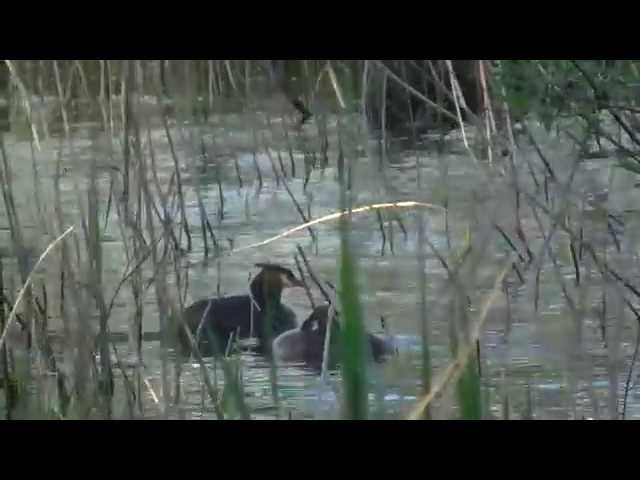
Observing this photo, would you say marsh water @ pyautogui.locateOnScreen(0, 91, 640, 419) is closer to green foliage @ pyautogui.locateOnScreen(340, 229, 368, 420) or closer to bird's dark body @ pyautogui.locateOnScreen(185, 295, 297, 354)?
bird's dark body @ pyautogui.locateOnScreen(185, 295, 297, 354)

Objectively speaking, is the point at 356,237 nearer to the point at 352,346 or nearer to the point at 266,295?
the point at 266,295

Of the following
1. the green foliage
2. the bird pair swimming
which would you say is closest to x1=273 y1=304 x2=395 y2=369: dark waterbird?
the bird pair swimming

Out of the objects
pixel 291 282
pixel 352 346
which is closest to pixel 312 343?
pixel 291 282

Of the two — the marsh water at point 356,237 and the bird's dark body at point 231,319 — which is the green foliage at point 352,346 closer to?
the marsh water at point 356,237

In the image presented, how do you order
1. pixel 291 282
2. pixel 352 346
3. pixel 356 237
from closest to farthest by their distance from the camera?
pixel 352 346 < pixel 356 237 < pixel 291 282
